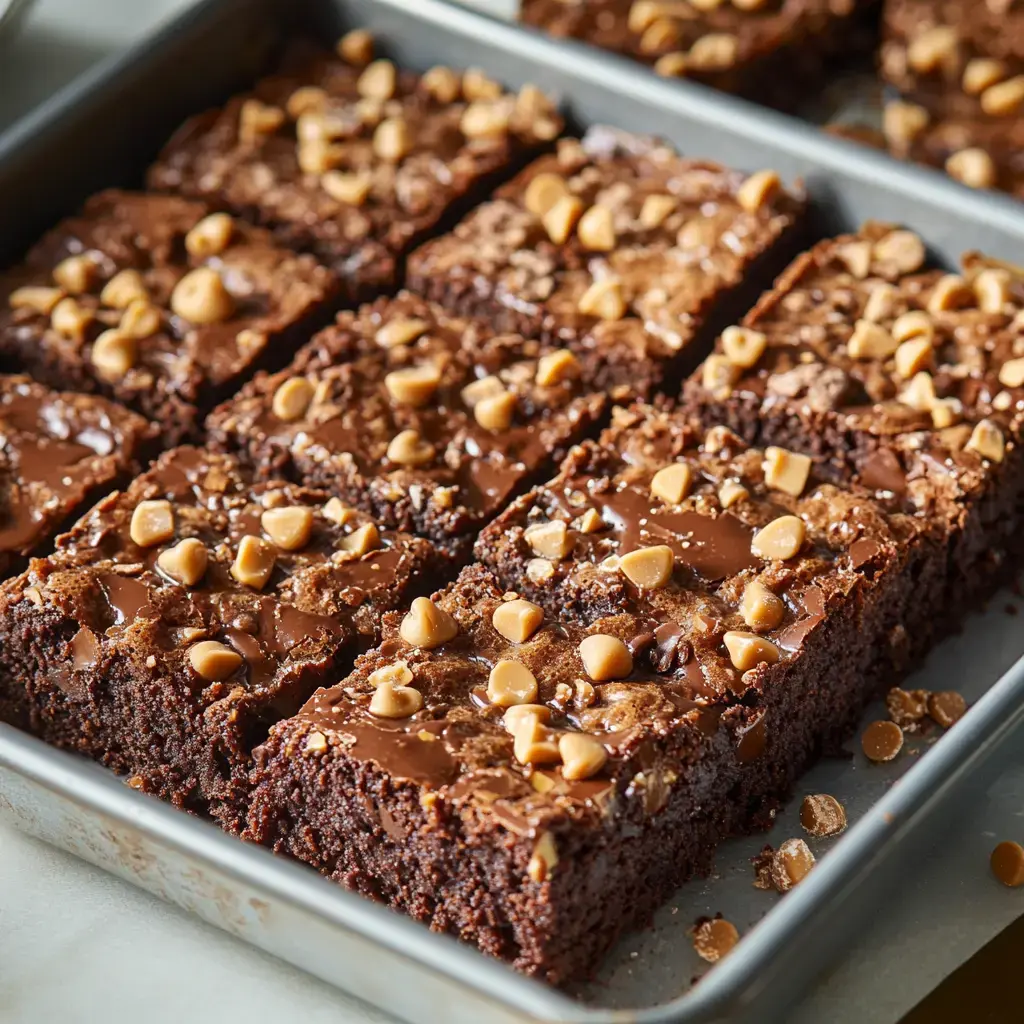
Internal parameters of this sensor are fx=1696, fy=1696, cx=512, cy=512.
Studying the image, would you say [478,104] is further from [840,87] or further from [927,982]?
[927,982]

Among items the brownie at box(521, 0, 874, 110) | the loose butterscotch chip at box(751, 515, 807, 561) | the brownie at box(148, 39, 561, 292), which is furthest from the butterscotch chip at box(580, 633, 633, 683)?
the brownie at box(521, 0, 874, 110)

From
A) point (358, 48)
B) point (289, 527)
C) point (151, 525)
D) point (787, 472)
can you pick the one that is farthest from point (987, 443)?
point (358, 48)

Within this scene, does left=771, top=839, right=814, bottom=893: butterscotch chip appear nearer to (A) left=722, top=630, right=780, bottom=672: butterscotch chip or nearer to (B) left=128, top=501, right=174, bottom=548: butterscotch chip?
(A) left=722, top=630, right=780, bottom=672: butterscotch chip

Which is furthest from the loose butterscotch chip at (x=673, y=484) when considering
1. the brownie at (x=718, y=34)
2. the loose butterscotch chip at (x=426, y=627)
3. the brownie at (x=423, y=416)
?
the brownie at (x=718, y=34)

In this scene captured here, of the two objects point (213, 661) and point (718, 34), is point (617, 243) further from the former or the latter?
point (213, 661)

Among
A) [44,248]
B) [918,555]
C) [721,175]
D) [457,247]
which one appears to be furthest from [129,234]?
[918,555]

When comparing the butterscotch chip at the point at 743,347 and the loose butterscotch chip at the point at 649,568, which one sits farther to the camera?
the butterscotch chip at the point at 743,347

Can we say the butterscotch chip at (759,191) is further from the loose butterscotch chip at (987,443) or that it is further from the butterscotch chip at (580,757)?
the butterscotch chip at (580,757)
